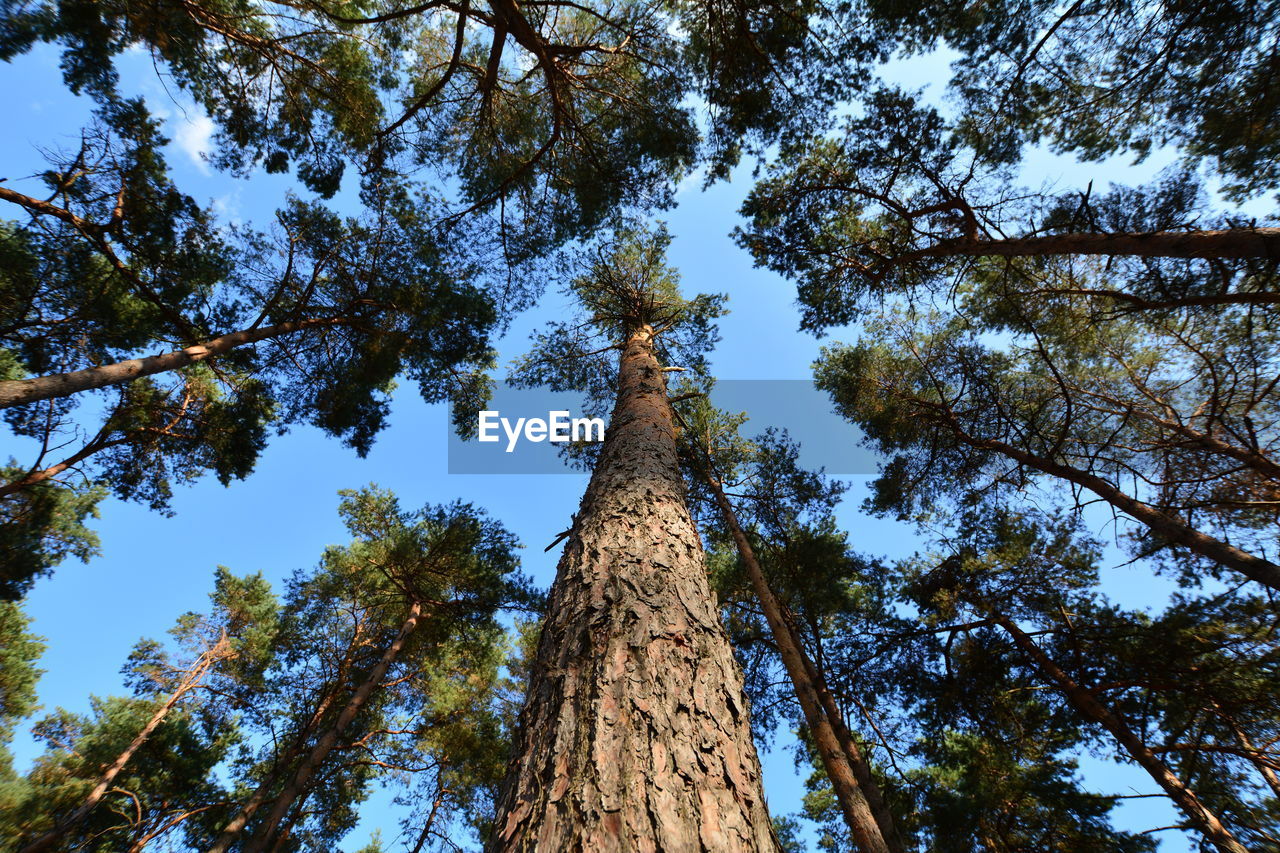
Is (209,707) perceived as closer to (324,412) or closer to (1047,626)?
(324,412)

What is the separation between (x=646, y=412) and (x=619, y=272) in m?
5.23

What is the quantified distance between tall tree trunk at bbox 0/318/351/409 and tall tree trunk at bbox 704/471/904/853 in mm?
7117

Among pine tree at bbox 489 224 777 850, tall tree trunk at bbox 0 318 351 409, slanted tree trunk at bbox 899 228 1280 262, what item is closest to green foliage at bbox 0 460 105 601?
tall tree trunk at bbox 0 318 351 409

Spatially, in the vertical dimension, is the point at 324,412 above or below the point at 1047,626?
above

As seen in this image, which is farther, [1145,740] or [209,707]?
[209,707]

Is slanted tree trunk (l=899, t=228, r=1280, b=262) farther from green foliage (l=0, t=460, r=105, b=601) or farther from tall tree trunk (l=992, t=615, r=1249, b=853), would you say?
green foliage (l=0, t=460, r=105, b=601)

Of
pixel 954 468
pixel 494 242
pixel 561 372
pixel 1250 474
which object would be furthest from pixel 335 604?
pixel 1250 474

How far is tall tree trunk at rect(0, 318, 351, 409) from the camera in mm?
4406

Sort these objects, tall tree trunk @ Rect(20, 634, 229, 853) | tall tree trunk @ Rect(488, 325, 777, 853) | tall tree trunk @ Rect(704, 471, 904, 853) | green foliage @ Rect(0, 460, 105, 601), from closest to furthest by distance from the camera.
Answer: tall tree trunk @ Rect(488, 325, 777, 853), tall tree trunk @ Rect(704, 471, 904, 853), tall tree trunk @ Rect(20, 634, 229, 853), green foliage @ Rect(0, 460, 105, 601)

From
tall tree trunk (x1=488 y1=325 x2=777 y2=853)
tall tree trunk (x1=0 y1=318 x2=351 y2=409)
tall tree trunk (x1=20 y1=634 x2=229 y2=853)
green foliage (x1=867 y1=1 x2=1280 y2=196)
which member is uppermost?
green foliage (x1=867 y1=1 x2=1280 y2=196)

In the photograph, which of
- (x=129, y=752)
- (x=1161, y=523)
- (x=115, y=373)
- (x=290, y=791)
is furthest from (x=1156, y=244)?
(x=129, y=752)

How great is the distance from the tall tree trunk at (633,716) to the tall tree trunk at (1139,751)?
16.8 ft

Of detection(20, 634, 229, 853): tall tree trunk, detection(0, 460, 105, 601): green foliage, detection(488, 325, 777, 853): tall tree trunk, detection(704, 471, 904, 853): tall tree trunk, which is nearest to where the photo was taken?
detection(488, 325, 777, 853): tall tree trunk

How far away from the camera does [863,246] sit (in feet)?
21.5
